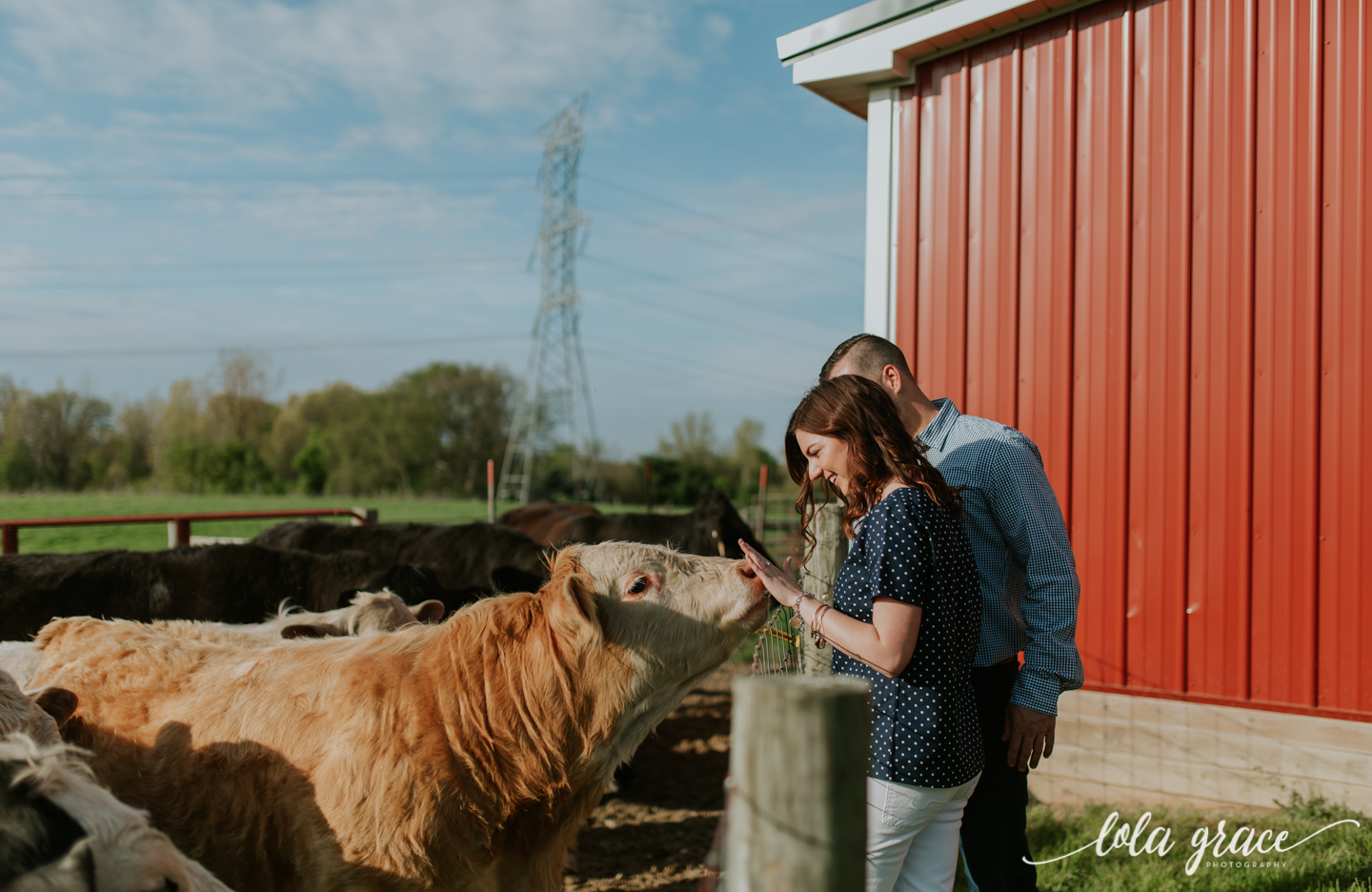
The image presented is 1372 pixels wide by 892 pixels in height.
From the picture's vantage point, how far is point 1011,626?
2469mm

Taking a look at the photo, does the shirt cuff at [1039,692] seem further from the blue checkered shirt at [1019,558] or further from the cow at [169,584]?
the cow at [169,584]

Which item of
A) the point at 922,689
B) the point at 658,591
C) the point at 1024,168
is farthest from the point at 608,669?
the point at 1024,168

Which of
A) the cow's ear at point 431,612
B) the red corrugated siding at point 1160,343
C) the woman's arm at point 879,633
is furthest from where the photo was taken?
the red corrugated siding at point 1160,343

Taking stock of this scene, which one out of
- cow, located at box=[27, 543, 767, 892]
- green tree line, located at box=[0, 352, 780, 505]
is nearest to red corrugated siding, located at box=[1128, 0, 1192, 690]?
cow, located at box=[27, 543, 767, 892]

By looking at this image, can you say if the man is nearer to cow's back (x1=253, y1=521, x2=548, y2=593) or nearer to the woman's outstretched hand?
the woman's outstretched hand

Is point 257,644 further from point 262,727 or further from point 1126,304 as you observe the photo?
point 1126,304

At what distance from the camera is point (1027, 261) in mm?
5500

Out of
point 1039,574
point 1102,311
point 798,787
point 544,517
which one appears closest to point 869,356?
point 1039,574

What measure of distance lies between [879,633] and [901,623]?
0.06 meters

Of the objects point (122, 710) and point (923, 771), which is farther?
point (122, 710)

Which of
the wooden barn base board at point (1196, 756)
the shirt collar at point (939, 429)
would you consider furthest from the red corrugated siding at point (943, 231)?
the shirt collar at point (939, 429)

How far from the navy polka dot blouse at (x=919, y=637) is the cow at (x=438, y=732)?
20.3 inches

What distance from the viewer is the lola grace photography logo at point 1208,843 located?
12.8 feet

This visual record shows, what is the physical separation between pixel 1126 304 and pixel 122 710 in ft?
17.8
